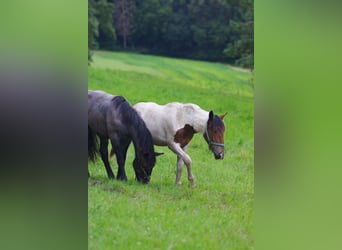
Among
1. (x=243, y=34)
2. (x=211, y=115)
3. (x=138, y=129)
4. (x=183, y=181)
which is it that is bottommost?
(x=183, y=181)

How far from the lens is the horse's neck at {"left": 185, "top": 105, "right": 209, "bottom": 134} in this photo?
4406 mm

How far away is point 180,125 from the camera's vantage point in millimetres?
4426

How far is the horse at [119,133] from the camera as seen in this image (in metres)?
4.41

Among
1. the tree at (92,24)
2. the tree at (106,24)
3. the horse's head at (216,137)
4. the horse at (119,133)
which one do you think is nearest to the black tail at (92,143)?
the horse at (119,133)

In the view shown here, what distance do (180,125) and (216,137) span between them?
0.95 ft

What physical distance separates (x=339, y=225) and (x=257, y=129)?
0.94 metres

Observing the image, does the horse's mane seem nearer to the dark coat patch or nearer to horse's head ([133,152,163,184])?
horse's head ([133,152,163,184])

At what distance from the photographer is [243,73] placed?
14.5ft

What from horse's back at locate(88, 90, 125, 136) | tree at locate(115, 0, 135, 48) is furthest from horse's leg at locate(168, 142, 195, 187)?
tree at locate(115, 0, 135, 48)

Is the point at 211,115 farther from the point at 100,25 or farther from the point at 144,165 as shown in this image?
the point at 100,25

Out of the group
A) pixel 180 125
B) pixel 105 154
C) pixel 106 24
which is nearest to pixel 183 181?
pixel 180 125

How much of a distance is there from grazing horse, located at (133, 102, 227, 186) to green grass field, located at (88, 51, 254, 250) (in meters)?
0.04

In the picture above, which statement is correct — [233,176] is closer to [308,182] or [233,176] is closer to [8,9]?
[308,182]

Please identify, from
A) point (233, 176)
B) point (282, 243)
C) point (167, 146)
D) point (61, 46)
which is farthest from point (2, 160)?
point (282, 243)
